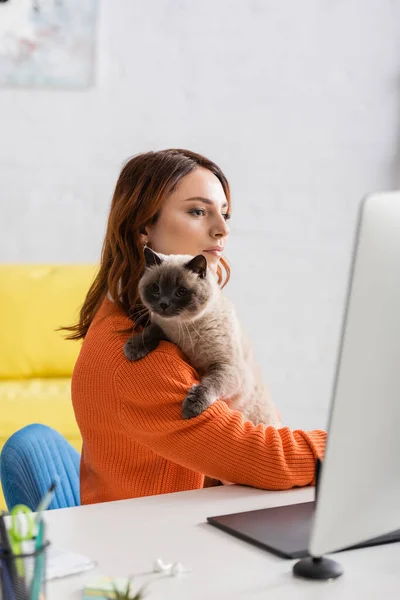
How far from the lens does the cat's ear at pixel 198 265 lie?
1608 mm

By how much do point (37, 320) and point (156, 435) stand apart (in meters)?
2.24

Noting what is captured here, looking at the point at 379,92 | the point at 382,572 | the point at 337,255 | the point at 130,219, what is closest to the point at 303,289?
the point at 337,255

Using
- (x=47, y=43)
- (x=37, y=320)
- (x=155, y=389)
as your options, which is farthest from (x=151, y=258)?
(x=47, y=43)

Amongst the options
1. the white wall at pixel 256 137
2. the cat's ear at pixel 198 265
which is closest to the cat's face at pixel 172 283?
the cat's ear at pixel 198 265

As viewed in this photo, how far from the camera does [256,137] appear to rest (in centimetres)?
437

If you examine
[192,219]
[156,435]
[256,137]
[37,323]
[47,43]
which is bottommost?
[37,323]

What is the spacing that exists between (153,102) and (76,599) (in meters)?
3.58

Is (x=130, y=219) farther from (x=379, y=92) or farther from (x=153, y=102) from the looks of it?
(x=379, y=92)

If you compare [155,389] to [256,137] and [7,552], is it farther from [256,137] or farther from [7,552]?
[256,137]

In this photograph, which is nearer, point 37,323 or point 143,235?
point 143,235

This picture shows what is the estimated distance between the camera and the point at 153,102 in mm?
4199

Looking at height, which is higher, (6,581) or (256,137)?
(256,137)

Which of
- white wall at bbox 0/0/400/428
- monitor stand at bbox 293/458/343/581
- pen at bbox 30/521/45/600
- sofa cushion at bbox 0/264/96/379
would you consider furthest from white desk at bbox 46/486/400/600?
white wall at bbox 0/0/400/428

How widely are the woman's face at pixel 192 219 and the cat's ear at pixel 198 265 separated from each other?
0.37ft
